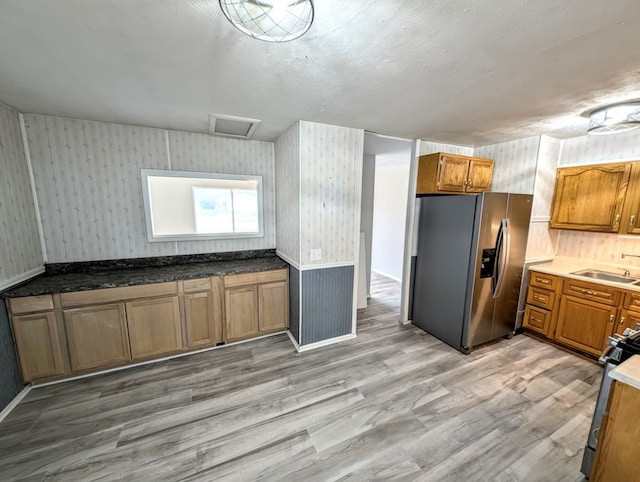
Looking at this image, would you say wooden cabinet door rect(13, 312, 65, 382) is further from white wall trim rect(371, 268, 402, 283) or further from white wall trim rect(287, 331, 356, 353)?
white wall trim rect(371, 268, 402, 283)

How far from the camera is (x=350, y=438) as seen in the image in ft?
5.91

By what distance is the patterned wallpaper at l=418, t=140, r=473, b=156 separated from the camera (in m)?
3.30

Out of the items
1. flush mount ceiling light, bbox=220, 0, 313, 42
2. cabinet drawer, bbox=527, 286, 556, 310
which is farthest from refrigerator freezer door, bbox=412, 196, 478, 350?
flush mount ceiling light, bbox=220, 0, 313, 42

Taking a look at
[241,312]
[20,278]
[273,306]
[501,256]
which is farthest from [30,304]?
[501,256]

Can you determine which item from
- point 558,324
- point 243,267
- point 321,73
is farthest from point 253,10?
point 558,324

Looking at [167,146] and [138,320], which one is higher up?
[167,146]

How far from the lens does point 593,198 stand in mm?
2867

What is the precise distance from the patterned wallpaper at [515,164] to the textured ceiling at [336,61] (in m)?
0.67

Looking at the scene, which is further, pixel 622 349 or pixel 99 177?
pixel 99 177

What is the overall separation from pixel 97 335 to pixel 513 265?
4483 mm

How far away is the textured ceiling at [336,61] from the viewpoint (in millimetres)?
1101

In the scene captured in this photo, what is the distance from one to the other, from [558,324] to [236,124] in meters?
4.29

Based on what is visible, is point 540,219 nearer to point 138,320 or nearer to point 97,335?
point 138,320

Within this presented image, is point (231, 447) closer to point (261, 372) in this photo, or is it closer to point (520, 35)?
point (261, 372)
